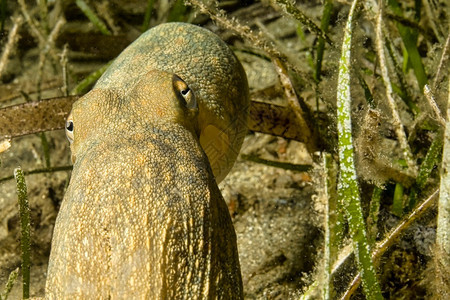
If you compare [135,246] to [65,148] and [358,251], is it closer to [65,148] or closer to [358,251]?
[358,251]

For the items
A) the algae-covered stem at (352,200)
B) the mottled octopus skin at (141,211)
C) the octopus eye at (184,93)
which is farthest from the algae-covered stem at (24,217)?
the algae-covered stem at (352,200)

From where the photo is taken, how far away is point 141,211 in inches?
58.2

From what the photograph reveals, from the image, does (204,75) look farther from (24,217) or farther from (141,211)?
(24,217)

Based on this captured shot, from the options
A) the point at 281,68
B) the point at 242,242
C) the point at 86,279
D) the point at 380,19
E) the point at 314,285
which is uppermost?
the point at 380,19

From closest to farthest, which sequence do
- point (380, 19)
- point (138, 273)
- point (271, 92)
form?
point (138, 273) < point (380, 19) < point (271, 92)

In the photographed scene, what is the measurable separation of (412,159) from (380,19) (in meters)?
0.79

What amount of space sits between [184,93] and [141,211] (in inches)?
25.9

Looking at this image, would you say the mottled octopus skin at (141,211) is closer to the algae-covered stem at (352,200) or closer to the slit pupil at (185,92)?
the slit pupil at (185,92)

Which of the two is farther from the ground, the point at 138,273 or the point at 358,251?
the point at 138,273

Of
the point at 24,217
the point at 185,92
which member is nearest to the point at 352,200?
the point at 185,92

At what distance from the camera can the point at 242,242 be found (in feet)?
10.1

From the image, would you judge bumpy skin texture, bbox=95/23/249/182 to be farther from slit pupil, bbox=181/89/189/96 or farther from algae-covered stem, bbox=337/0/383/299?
algae-covered stem, bbox=337/0/383/299

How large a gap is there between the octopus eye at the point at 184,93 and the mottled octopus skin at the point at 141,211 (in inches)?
1.4

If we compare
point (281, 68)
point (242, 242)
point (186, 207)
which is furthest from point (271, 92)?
point (186, 207)
